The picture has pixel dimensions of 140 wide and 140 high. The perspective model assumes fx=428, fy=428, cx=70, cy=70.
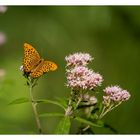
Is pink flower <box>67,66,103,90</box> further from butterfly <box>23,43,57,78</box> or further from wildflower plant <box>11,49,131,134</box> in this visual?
butterfly <box>23,43,57,78</box>

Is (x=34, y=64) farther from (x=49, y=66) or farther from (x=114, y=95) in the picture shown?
(x=114, y=95)

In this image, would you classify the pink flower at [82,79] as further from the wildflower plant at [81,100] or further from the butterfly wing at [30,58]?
the butterfly wing at [30,58]

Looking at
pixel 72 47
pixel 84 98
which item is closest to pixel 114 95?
pixel 84 98

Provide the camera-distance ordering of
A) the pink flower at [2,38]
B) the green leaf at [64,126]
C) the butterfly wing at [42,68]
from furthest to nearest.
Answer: the pink flower at [2,38] → the butterfly wing at [42,68] → the green leaf at [64,126]

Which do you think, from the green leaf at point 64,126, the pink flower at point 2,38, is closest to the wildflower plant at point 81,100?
the green leaf at point 64,126

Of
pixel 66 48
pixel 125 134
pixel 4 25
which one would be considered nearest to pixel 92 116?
pixel 125 134

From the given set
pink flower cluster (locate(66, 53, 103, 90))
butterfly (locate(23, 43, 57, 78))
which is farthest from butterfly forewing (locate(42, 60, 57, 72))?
pink flower cluster (locate(66, 53, 103, 90))

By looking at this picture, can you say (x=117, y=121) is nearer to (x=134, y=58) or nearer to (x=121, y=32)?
(x=134, y=58)
